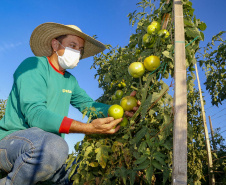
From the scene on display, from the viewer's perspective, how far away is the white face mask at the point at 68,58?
2477 mm

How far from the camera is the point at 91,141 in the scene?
6.36ft

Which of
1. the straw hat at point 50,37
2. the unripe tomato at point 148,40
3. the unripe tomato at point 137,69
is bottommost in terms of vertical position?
the unripe tomato at point 137,69

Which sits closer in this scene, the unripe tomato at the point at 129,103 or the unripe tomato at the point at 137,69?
the unripe tomato at the point at 137,69

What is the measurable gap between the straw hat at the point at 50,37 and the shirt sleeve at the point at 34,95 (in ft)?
1.93

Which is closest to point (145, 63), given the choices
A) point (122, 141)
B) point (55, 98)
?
point (122, 141)

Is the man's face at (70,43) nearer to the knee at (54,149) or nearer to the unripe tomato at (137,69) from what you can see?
the unripe tomato at (137,69)

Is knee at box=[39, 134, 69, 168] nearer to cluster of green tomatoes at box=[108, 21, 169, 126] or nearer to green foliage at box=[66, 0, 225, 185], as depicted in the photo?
green foliage at box=[66, 0, 225, 185]

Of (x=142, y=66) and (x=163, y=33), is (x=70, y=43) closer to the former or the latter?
(x=142, y=66)

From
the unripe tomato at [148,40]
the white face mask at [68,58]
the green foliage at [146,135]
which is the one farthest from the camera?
the white face mask at [68,58]

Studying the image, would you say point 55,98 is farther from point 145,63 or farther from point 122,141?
point 145,63

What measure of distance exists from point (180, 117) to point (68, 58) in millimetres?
1608

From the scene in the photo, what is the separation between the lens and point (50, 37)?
107 inches

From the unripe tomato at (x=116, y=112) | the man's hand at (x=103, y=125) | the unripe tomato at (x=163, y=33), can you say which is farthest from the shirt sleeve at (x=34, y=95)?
the unripe tomato at (x=163, y=33)

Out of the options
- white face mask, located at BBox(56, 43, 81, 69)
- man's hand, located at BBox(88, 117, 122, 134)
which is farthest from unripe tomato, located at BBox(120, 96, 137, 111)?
white face mask, located at BBox(56, 43, 81, 69)
